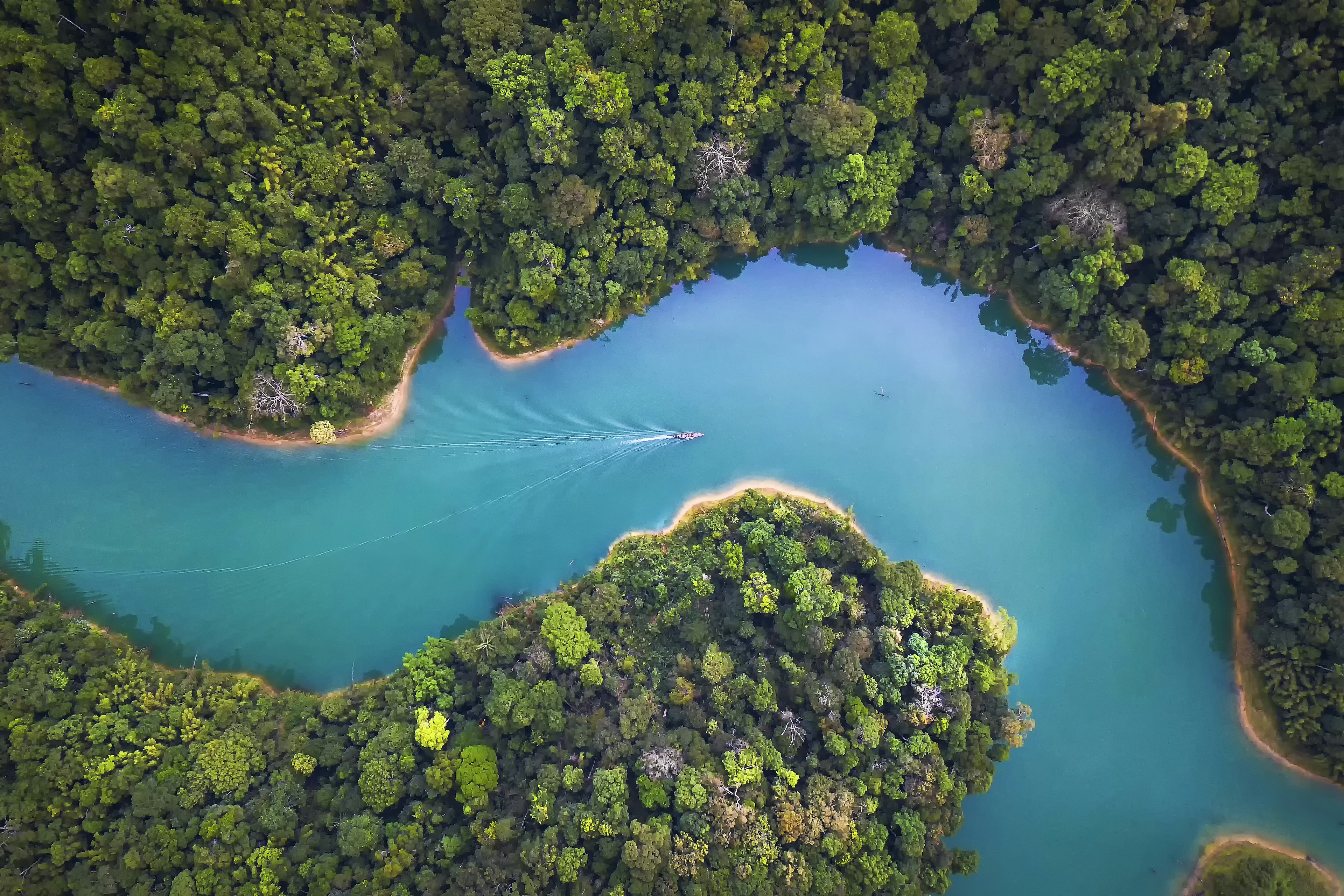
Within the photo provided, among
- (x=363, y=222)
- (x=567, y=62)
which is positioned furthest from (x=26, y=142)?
(x=567, y=62)

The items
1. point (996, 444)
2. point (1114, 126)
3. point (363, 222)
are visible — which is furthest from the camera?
point (996, 444)

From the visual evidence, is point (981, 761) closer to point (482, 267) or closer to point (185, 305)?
point (482, 267)

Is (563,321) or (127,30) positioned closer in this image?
(127,30)

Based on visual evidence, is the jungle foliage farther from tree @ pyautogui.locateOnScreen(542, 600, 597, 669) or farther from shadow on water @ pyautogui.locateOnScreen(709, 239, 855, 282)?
shadow on water @ pyautogui.locateOnScreen(709, 239, 855, 282)

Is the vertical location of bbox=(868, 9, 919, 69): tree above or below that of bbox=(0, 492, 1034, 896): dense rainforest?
above

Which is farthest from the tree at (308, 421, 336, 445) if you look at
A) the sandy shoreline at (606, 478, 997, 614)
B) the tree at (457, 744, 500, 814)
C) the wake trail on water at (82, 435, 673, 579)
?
the tree at (457, 744, 500, 814)

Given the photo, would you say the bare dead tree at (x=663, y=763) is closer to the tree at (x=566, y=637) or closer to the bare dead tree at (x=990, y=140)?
the tree at (x=566, y=637)
